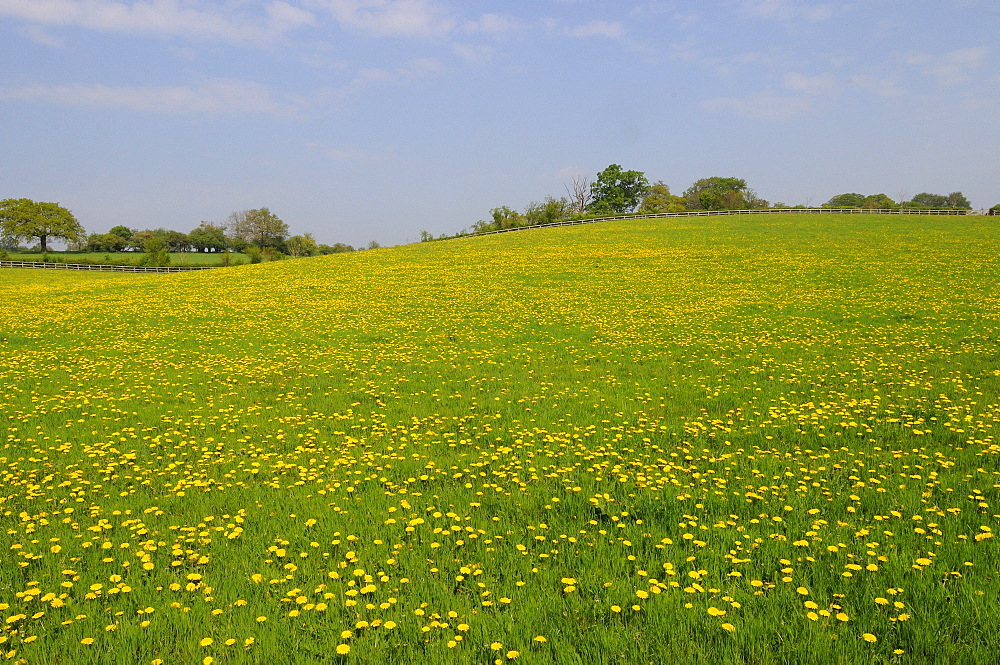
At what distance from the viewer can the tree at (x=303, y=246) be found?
115m

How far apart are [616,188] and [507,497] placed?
113209 millimetres

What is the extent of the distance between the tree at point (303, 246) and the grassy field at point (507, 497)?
3959 inches

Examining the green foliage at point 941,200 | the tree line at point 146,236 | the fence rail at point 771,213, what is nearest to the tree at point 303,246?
the tree line at point 146,236

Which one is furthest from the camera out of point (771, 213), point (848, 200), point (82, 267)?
point (848, 200)

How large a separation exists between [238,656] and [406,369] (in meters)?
9.99

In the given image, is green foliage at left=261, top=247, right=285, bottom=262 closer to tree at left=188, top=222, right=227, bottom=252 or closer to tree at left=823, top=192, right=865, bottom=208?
tree at left=188, top=222, right=227, bottom=252

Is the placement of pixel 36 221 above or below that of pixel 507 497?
above

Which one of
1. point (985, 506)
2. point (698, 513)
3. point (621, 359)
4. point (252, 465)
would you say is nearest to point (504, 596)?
point (698, 513)

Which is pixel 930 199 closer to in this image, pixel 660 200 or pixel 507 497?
pixel 660 200

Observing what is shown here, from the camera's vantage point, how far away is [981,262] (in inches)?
1235

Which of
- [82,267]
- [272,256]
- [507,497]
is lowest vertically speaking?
[507,497]

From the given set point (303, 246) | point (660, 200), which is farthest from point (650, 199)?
point (303, 246)

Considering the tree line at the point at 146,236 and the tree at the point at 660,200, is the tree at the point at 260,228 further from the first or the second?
the tree at the point at 660,200

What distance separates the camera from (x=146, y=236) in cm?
11806
